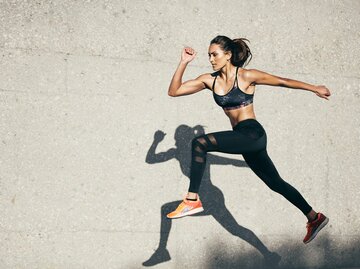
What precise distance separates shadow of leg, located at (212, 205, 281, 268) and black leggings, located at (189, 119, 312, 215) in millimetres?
1631

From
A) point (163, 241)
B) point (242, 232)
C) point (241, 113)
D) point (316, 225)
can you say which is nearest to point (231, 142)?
point (241, 113)

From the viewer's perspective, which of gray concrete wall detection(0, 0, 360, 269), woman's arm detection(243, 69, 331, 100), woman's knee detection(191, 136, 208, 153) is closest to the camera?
woman's knee detection(191, 136, 208, 153)

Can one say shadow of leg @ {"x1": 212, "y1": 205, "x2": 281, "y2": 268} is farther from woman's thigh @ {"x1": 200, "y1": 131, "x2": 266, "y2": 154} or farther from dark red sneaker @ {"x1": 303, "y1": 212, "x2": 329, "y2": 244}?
woman's thigh @ {"x1": 200, "y1": 131, "x2": 266, "y2": 154}

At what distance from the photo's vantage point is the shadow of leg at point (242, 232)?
22.8 feet

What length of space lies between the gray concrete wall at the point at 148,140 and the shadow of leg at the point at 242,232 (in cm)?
2

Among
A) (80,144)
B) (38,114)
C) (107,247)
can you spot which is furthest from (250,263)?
(38,114)

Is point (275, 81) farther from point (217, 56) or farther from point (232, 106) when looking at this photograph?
point (217, 56)

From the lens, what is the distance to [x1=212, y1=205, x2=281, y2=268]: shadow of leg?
6961 mm

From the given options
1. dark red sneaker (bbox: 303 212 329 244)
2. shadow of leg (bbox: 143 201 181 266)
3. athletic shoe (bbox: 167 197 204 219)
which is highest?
athletic shoe (bbox: 167 197 204 219)

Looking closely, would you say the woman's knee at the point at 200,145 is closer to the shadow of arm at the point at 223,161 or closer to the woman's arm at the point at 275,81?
the woman's arm at the point at 275,81

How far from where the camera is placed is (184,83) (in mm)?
5340

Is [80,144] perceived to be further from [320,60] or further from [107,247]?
[320,60]

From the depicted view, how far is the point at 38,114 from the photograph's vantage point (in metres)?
6.52

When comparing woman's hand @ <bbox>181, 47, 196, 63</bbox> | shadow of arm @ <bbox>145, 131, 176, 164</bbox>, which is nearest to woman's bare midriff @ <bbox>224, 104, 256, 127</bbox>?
woman's hand @ <bbox>181, 47, 196, 63</bbox>
